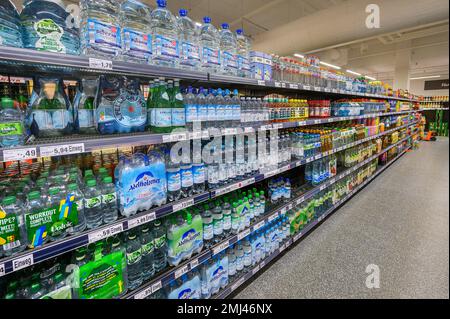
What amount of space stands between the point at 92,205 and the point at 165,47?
0.97 metres

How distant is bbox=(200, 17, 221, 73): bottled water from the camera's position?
159cm

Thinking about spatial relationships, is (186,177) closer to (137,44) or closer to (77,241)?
(77,241)

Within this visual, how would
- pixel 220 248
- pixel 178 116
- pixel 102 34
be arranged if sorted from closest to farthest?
pixel 102 34
pixel 178 116
pixel 220 248

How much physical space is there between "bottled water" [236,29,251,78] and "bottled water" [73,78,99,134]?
111 centimetres

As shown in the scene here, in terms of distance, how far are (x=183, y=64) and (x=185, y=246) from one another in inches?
48.1

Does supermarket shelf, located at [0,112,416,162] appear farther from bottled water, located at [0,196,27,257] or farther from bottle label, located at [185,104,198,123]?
bottled water, located at [0,196,27,257]

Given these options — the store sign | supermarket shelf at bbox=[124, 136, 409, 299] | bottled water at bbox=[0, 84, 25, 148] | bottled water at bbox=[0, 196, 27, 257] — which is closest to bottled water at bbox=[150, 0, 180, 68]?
bottled water at bbox=[0, 84, 25, 148]

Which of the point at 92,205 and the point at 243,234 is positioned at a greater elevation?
the point at 92,205

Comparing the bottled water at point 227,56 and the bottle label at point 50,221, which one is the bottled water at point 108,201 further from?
the bottled water at point 227,56

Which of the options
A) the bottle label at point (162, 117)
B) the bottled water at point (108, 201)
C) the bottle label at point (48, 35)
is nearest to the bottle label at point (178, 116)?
the bottle label at point (162, 117)

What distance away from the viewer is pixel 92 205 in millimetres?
1140

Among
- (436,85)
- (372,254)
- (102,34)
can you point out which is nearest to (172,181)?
(102,34)

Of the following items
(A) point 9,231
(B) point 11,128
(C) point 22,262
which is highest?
(B) point 11,128

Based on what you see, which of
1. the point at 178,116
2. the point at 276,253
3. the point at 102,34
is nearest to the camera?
the point at 102,34
